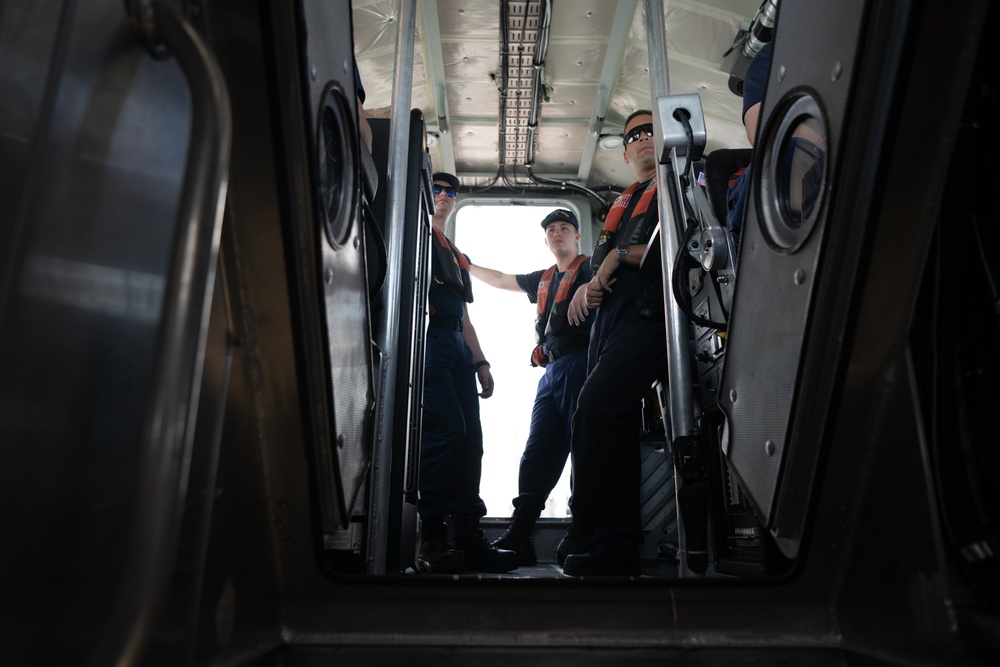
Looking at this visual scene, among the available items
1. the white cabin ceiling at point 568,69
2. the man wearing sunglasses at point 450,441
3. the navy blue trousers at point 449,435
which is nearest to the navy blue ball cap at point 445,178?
the man wearing sunglasses at point 450,441

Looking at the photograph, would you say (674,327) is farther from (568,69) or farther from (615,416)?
(568,69)

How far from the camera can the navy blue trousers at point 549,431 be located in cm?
359

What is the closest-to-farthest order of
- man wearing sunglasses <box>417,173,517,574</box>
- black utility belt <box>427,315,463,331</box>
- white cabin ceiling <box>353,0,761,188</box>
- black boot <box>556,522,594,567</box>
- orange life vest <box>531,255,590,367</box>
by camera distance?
black boot <box>556,522,594,567</box> → man wearing sunglasses <box>417,173,517,574</box> → black utility belt <box>427,315,463,331</box> → orange life vest <box>531,255,590,367</box> → white cabin ceiling <box>353,0,761,188</box>

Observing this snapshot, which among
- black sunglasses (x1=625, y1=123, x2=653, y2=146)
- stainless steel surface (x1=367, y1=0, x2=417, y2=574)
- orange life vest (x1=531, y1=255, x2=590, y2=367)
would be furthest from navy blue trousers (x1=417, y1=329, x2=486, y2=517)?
black sunglasses (x1=625, y1=123, x2=653, y2=146)

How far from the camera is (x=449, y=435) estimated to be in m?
3.44

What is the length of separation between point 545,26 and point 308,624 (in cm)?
383

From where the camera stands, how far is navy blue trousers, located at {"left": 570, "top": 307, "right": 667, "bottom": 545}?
9.46ft

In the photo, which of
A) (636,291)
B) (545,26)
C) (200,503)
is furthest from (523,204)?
(200,503)

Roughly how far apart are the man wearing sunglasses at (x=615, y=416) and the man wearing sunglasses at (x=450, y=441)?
0.46 metres

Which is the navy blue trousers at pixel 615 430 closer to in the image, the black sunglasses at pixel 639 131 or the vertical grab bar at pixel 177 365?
the black sunglasses at pixel 639 131

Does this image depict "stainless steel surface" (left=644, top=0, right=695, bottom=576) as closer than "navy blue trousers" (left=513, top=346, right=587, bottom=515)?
Yes

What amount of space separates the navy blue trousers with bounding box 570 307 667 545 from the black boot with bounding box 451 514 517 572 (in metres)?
0.51

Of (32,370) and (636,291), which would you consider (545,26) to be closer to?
(636,291)

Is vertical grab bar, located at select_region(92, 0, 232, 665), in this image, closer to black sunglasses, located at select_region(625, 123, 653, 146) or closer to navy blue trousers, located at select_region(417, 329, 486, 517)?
navy blue trousers, located at select_region(417, 329, 486, 517)
